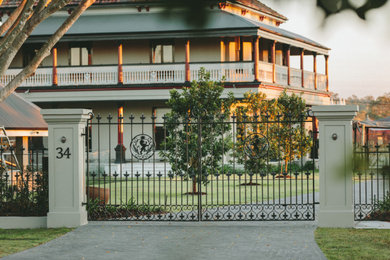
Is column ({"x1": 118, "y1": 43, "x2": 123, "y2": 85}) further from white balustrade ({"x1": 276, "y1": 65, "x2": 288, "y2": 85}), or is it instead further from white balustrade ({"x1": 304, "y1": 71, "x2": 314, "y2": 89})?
white balustrade ({"x1": 304, "y1": 71, "x2": 314, "y2": 89})

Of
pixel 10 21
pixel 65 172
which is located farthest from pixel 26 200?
pixel 10 21

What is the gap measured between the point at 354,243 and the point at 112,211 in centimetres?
441

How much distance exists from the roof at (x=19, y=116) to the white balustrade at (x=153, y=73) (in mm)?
Answer: 7704

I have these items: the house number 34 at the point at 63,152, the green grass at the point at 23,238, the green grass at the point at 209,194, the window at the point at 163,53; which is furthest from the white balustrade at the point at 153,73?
the green grass at the point at 23,238

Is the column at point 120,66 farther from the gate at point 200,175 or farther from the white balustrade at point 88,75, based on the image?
the gate at point 200,175

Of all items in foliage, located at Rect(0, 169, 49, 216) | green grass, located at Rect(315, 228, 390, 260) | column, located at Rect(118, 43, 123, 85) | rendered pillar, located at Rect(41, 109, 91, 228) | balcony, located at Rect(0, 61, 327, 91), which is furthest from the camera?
column, located at Rect(118, 43, 123, 85)

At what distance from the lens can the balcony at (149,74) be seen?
2407 centimetres

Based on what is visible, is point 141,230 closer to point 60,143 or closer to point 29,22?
point 60,143

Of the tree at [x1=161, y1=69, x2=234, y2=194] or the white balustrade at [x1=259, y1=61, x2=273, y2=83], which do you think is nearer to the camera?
the tree at [x1=161, y1=69, x2=234, y2=194]

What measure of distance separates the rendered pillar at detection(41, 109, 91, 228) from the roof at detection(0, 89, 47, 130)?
6.23 metres

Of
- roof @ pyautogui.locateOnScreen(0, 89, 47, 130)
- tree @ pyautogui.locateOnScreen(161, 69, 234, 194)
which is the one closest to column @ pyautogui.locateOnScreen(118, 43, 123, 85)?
roof @ pyautogui.locateOnScreen(0, 89, 47, 130)

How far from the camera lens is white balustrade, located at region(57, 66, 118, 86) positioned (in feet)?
83.1

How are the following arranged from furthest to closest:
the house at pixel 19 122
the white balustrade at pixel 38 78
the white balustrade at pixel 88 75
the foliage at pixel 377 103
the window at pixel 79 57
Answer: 1. the window at pixel 79 57
2. the white balustrade at pixel 38 78
3. the white balustrade at pixel 88 75
4. the house at pixel 19 122
5. the foliage at pixel 377 103

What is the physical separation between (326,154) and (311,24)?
7608 millimetres
